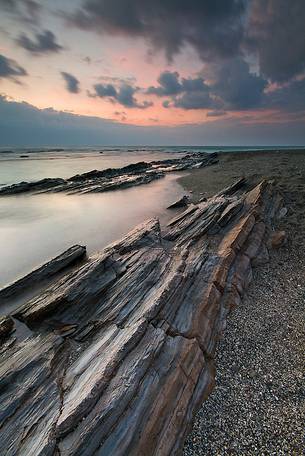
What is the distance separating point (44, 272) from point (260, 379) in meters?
8.36

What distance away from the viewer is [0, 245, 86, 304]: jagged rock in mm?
A: 8609

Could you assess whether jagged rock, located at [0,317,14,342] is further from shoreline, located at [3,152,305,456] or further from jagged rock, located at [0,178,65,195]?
jagged rock, located at [0,178,65,195]

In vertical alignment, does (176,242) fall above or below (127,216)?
above

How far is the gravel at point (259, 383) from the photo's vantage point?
4335 millimetres

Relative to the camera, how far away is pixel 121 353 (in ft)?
16.7

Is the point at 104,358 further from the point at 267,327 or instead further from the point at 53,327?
the point at 267,327

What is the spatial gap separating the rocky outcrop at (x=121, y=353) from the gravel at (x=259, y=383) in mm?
329

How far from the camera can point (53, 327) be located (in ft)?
21.5

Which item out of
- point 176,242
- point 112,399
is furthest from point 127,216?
point 112,399

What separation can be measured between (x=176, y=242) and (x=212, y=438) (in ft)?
25.3

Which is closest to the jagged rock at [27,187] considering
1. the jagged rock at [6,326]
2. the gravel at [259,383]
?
the jagged rock at [6,326]

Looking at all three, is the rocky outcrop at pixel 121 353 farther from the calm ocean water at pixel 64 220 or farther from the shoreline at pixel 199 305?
the calm ocean water at pixel 64 220

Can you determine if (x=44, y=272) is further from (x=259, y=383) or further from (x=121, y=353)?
(x=259, y=383)

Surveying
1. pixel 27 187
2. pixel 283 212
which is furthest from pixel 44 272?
pixel 27 187
